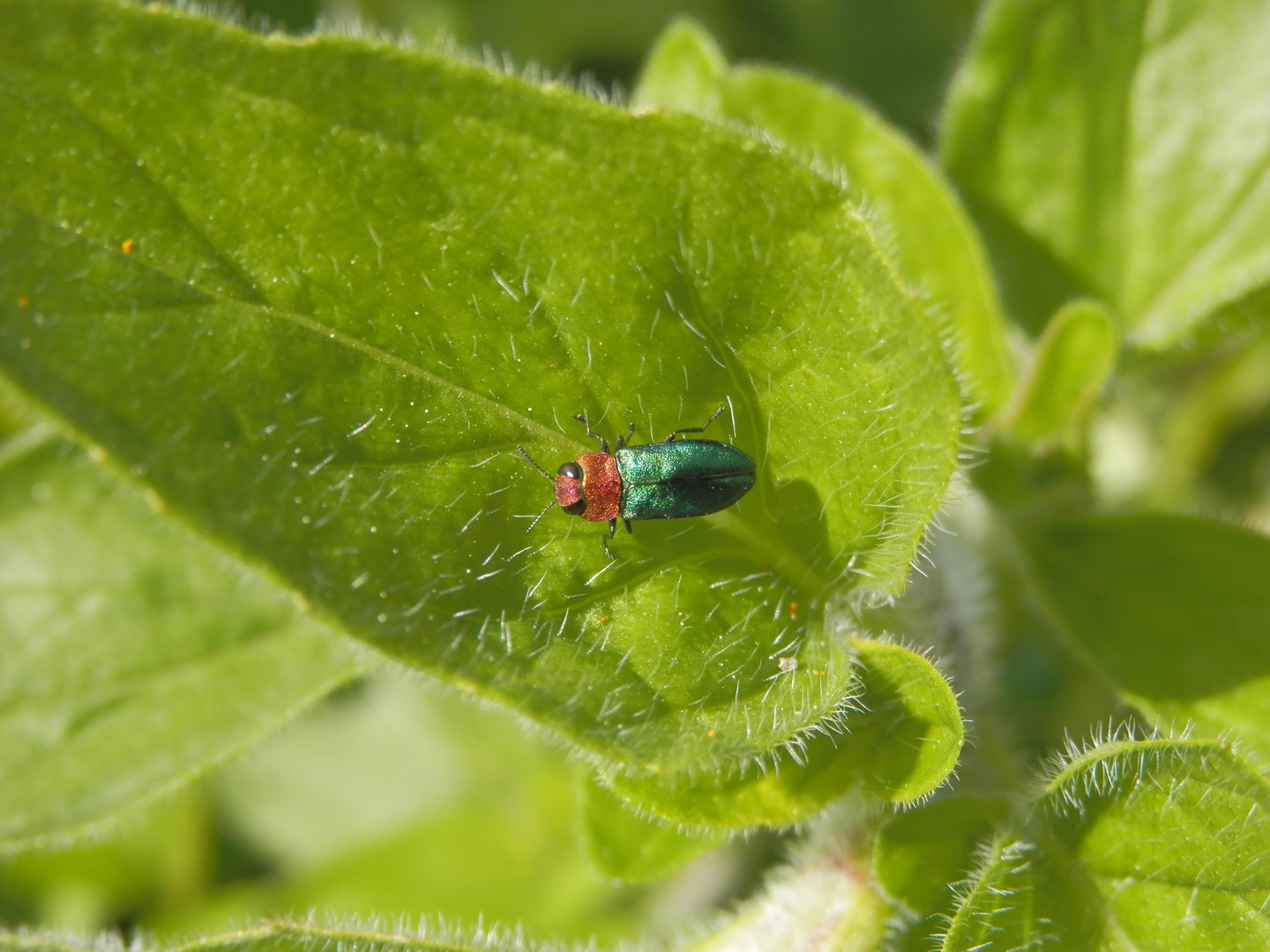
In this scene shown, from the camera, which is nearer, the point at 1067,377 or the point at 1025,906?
the point at 1025,906

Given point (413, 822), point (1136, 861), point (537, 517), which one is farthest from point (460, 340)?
point (413, 822)

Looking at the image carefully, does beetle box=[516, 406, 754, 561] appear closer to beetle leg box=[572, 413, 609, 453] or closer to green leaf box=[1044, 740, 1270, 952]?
beetle leg box=[572, 413, 609, 453]

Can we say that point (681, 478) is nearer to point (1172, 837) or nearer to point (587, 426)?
point (587, 426)

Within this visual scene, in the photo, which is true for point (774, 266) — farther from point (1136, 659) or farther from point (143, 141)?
point (1136, 659)

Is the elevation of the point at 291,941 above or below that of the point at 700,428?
below

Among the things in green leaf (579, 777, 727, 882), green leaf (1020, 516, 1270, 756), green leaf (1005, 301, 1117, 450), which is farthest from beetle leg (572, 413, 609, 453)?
green leaf (1020, 516, 1270, 756)

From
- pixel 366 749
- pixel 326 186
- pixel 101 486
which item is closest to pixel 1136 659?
pixel 326 186
